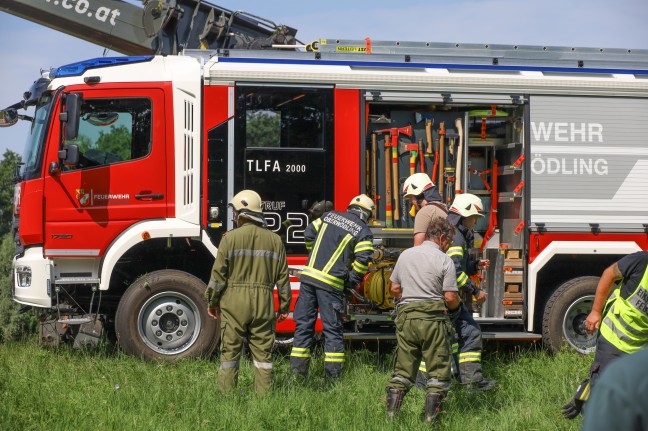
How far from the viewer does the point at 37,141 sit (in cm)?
877

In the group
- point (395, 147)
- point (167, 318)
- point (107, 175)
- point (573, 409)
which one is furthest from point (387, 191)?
point (573, 409)

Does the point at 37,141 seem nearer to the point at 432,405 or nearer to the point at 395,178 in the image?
the point at 395,178

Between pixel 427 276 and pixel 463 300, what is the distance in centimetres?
168

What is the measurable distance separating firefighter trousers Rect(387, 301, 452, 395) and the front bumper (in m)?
3.82

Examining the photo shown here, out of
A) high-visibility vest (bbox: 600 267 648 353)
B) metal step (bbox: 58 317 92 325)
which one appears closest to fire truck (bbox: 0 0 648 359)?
metal step (bbox: 58 317 92 325)

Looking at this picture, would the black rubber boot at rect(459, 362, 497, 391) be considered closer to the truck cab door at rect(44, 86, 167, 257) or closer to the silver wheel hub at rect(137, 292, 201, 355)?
the silver wheel hub at rect(137, 292, 201, 355)

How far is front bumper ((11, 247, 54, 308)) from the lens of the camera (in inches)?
333

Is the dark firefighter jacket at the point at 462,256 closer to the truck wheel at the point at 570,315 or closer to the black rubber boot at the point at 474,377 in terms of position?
the black rubber boot at the point at 474,377

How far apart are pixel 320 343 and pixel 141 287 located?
7.22 ft

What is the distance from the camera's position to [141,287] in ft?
27.9

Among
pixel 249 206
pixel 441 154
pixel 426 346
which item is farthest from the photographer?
pixel 441 154

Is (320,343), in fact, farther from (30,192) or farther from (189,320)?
(30,192)

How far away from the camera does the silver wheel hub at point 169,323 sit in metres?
8.51

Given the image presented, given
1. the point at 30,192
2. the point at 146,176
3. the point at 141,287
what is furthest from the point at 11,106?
the point at 141,287
